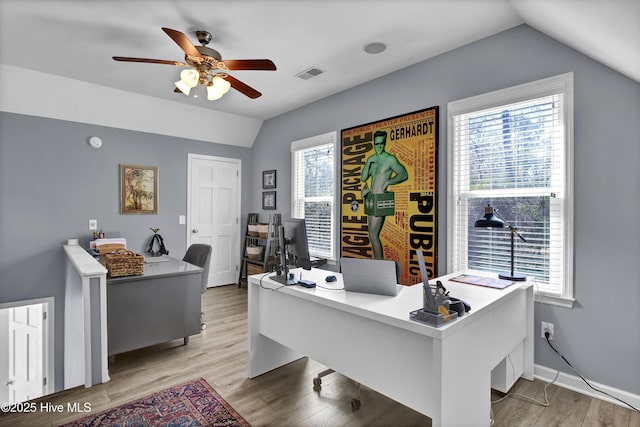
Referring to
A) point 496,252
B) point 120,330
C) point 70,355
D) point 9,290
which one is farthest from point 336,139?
point 9,290

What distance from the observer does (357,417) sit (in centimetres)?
199

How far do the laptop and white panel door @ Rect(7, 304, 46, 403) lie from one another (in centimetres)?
400

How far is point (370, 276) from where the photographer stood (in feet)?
6.22

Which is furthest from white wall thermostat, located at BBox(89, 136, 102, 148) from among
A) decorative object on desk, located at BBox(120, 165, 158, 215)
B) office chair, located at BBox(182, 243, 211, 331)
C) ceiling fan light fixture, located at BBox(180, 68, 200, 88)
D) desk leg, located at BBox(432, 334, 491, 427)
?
desk leg, located at BBox(432, 334, 491, 427)

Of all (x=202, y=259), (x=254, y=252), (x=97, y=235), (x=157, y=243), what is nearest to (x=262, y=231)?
(x=254, y=252)

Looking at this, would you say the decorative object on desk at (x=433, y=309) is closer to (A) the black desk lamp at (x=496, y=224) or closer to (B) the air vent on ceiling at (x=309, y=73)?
(A) the black desk lamp at (x=496, y=224)

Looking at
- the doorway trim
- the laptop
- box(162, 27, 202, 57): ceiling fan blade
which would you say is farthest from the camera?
the doorway trim

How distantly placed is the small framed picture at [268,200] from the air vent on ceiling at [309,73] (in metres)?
2.02

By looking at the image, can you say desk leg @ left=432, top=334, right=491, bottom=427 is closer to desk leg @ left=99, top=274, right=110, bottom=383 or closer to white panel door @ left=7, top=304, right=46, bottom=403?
desk leg @ left=99, top=274, right=110, bottom=383

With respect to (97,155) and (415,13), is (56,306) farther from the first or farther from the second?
(415,13)

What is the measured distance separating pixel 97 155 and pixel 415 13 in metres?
4.04

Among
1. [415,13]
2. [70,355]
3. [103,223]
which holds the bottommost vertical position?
[70,355]

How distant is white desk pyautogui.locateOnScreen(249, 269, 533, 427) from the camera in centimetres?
148

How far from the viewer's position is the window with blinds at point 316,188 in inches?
166
